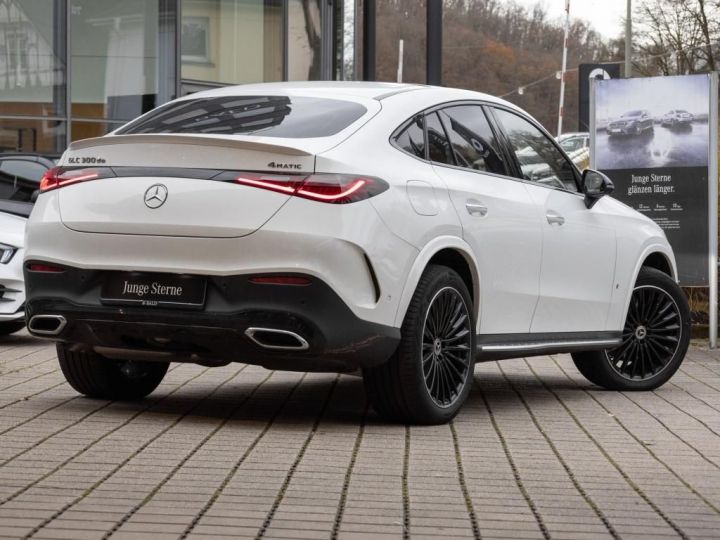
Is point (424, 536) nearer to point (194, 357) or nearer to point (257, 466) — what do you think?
point (257, 466)

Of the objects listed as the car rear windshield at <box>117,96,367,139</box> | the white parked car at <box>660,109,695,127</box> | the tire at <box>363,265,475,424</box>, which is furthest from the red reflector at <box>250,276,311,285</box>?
the white parked car at <box>660,109,695,127</box>

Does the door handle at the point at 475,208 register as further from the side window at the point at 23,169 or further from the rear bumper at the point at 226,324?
the side window at the point at 23,169

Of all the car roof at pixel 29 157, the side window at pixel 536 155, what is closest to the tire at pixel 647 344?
the side window at pixel 536 155

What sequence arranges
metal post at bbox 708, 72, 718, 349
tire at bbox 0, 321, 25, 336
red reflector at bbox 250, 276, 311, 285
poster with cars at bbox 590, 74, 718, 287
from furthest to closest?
poster with cars at bbox 590, 74, 718, 287 < metal post at bbox 708, 72, 718, 349 < tire at bbox 0, 321, 25, 336 < red reflector at bbox 250, 276, 311, 285

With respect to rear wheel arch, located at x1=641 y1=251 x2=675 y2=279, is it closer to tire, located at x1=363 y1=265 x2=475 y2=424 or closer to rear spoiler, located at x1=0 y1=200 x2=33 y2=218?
tire, located at x1=363 y1=265 x2=475 y2=424

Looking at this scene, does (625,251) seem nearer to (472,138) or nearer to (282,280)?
(472,138)

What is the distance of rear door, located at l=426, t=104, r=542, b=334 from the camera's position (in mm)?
7312

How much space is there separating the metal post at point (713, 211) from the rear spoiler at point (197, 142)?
6.77 metres

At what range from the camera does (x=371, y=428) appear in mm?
6957

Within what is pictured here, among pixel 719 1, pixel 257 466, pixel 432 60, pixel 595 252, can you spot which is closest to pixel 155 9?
pixel 432 60

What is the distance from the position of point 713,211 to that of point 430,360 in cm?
619

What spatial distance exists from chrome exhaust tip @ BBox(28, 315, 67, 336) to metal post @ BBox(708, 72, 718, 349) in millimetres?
6974

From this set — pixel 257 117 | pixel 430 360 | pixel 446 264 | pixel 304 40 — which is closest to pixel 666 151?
pixel 446 264

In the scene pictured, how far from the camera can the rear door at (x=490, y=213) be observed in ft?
24.0
